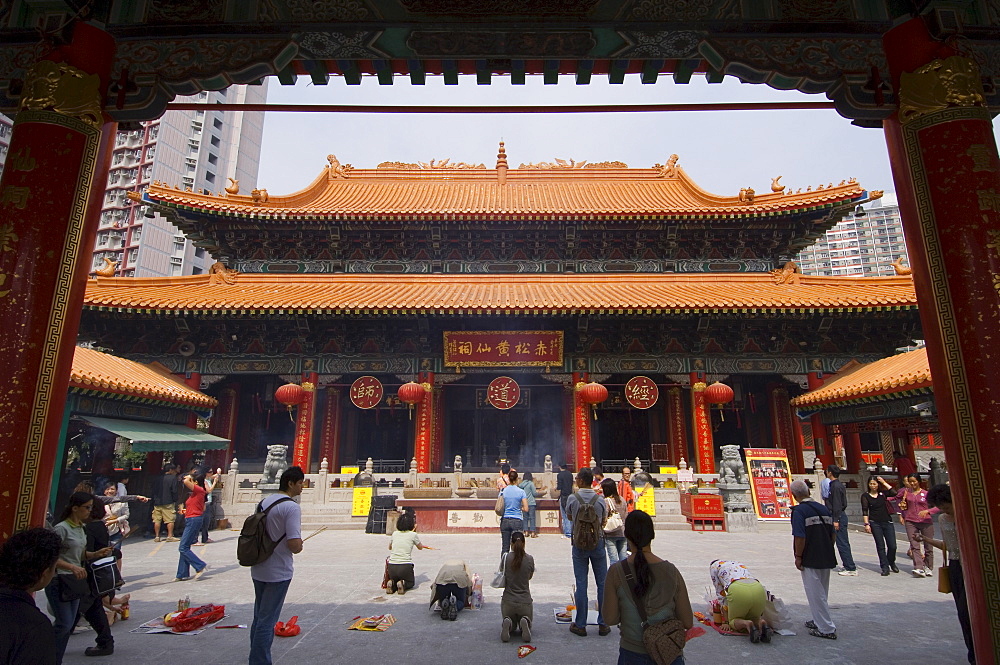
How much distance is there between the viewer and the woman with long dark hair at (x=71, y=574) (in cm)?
389

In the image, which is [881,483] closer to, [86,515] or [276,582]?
[276,582]

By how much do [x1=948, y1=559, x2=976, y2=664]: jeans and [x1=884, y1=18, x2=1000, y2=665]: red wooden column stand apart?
0.89 meters

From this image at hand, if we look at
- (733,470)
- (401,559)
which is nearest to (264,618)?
(401,559)

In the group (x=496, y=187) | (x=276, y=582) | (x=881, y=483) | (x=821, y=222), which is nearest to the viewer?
(x=276, y=582)

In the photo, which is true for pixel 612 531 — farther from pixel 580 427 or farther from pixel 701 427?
pixel 701 427

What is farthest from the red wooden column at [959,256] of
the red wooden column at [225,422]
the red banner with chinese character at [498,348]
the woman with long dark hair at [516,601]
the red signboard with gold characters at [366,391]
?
the red wooden column at [225,422]

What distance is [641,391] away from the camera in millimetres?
13609

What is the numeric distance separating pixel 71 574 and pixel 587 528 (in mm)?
3951

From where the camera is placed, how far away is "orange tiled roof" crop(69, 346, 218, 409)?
9.89 meters

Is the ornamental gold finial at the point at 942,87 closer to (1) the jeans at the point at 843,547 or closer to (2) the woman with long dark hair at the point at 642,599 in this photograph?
(2) the woman with long dark hair at the point at 642,599

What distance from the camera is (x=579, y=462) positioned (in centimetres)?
1349

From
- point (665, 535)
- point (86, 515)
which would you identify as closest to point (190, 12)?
point (86, 515)

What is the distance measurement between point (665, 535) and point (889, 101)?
28.0 ft

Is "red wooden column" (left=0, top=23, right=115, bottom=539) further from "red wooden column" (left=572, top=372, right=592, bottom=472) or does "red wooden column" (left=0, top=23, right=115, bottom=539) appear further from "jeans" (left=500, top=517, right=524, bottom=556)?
"red wooden column" (left=572, top=372, right=592, bottom=472)
